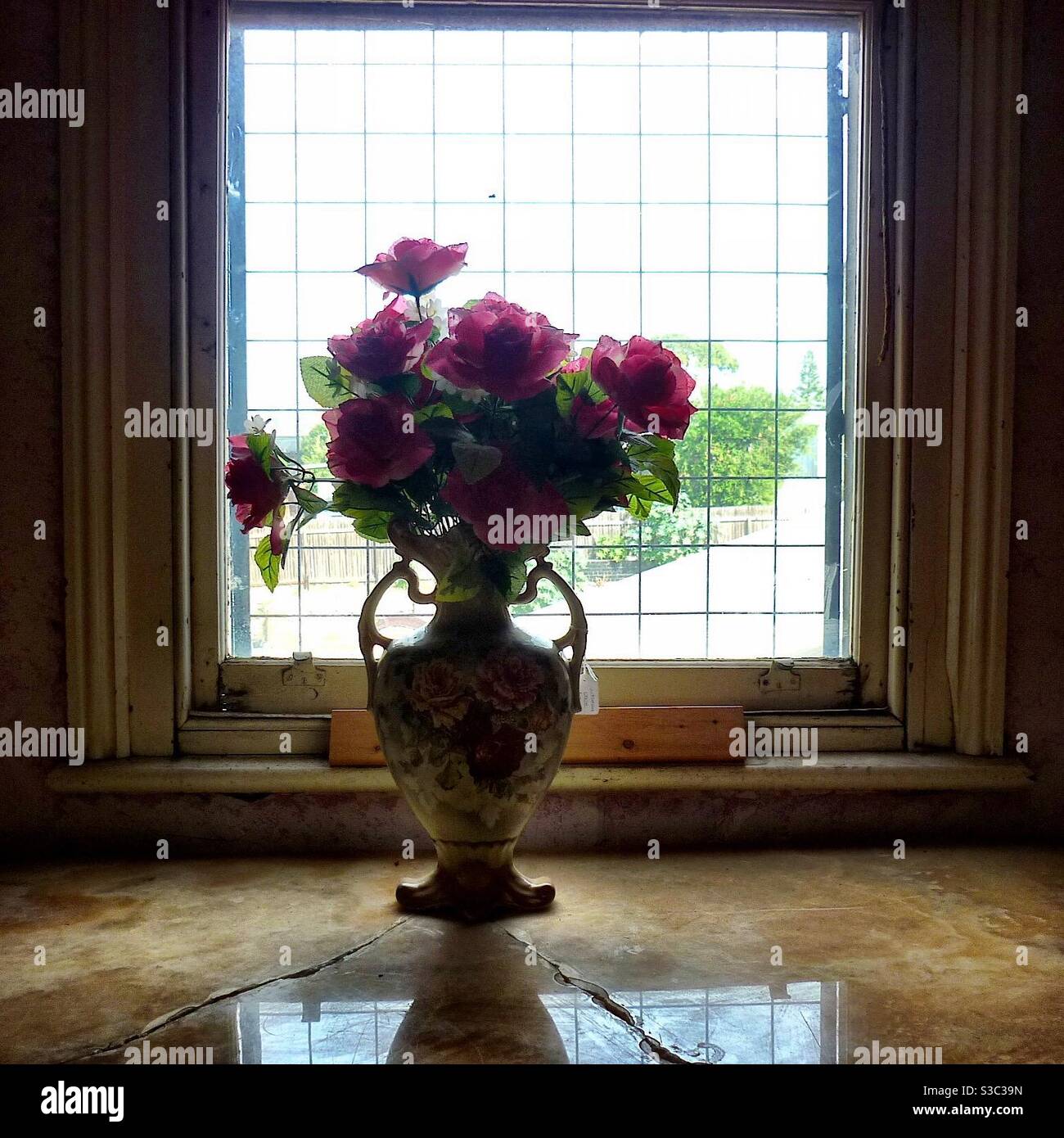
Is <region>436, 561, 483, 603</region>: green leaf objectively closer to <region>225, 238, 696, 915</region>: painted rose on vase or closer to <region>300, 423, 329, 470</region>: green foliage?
<region>225, 238, 696, 915</region>: painted rose on vase

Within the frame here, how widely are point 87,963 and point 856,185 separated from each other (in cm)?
187

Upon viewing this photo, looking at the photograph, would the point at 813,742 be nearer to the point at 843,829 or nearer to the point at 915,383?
the point at 843,829

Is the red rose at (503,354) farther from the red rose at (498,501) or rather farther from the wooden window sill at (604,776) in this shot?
the wooden window sill at (604,776)

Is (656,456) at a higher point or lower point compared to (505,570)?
higher

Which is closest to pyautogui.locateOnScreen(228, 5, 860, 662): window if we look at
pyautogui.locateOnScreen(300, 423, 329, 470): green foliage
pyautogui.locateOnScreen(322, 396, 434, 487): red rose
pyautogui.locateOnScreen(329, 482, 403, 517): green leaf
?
pyautogui.locateOnScreen(300, 423, 329, 470): green foliage

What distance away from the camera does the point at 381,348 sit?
1.35 m

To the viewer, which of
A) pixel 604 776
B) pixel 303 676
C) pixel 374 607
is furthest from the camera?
pixel 303 676

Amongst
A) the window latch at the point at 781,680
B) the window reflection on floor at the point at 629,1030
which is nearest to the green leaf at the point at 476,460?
the window reflection on floor at the point at 629,1030

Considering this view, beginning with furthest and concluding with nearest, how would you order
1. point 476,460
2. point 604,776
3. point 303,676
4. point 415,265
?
point 303,676, point 604,776, point 415,265, point 476,460

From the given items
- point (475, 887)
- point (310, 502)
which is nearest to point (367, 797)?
point (475, 887)

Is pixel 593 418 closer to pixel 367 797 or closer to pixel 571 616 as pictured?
pixel 571 616

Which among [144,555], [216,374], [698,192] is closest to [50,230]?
[216,374]

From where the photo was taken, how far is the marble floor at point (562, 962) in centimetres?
111

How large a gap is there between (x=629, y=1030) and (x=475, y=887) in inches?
15.9
